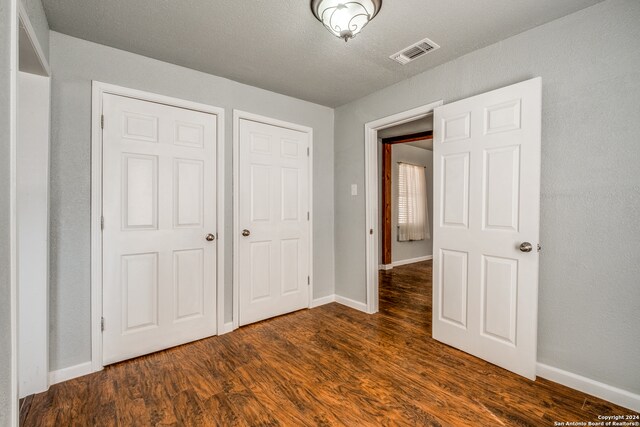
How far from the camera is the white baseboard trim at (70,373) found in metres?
1.97

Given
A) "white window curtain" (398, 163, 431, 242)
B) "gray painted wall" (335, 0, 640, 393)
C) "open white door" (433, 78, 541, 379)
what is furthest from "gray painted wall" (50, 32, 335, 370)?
"white window curtain" (398, 163, 431, 242)

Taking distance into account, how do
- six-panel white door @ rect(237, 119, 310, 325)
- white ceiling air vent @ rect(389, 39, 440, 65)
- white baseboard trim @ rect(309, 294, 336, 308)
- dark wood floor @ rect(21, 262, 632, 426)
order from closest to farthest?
dark wood floor @ rect(21, 262, 632, 426) < white ceiling air vent @ rect(389, 39, 440, 65) < six-panel white door @ rect(237, 119, 310, 325) < white baseboard trim @ rect(309, 294, 336, 308)

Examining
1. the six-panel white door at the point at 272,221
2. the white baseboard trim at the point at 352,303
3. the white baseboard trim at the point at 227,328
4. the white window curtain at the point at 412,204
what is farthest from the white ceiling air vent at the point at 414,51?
the white window curtain at the point at 412,204

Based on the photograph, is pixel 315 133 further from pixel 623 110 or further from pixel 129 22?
pixel 623 110

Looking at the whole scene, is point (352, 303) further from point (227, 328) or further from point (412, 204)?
point (412, 204)

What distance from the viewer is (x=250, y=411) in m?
1.69

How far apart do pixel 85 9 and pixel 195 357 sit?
100 inches

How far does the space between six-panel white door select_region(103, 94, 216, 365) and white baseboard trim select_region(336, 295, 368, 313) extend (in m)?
1.54

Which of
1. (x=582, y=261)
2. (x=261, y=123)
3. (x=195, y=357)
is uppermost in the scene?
(x=261, y=123)

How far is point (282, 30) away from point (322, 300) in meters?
2.84

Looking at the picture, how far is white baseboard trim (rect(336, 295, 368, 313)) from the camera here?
3311 millimetres

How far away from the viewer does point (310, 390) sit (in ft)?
6.15

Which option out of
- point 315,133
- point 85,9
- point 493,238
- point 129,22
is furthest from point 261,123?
point 493,238
